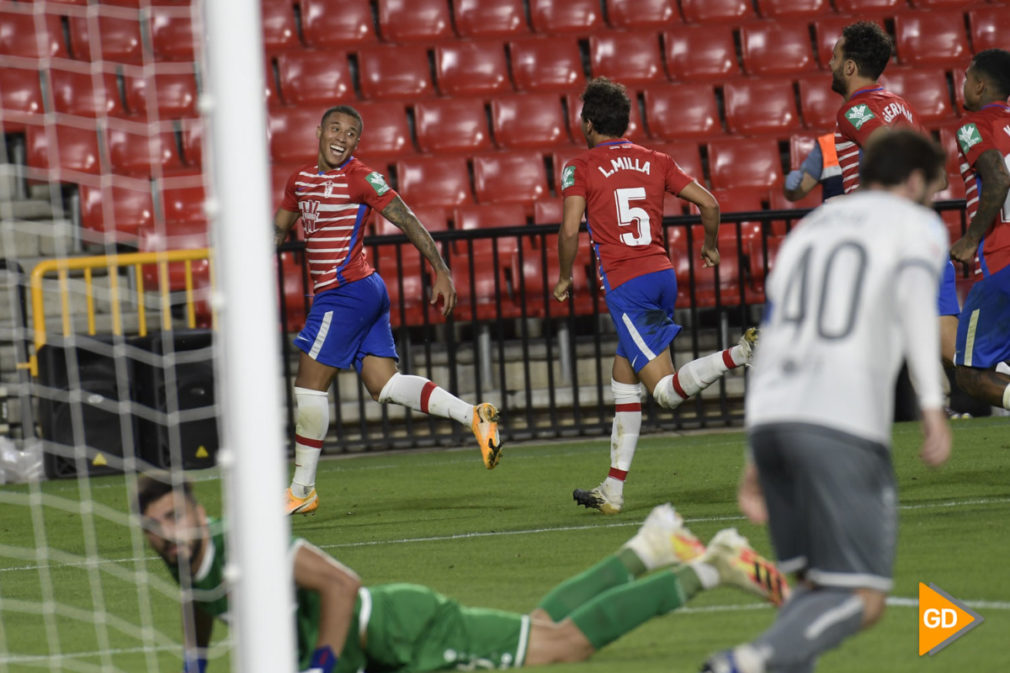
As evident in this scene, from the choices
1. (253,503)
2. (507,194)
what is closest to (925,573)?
Answer: (253,503)

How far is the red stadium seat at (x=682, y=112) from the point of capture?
12531mm

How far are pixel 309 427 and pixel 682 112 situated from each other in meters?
6.27

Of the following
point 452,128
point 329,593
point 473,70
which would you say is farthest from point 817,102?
point 329,593

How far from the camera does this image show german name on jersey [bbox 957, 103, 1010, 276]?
6.51m

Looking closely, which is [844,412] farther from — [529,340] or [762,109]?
[762,109]

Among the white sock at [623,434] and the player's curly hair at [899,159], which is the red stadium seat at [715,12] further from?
the player's curly hair at [899,159]

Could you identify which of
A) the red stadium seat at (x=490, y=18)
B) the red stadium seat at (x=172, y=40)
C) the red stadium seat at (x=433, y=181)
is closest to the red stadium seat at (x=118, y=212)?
the red stadium seat at (x=172, y=40)

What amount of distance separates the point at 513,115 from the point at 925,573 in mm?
8044

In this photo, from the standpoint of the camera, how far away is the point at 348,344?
288 inches

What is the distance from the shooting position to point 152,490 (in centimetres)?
364

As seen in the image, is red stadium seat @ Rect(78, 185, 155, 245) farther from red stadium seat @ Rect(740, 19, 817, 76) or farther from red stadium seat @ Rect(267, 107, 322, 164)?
red stadium seat @ Rect(740, 19, 817, 76)

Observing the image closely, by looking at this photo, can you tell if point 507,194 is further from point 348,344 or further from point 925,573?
point 925,573

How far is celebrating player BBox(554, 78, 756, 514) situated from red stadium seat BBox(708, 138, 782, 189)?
16.4ft

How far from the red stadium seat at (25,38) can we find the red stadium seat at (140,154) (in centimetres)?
109
